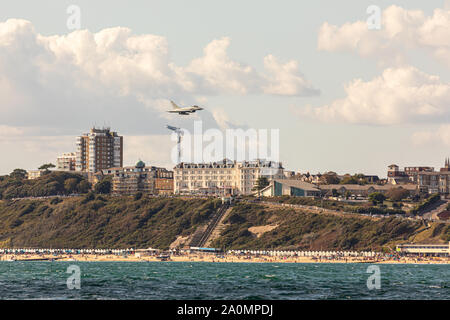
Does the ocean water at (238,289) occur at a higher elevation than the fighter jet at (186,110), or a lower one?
lower

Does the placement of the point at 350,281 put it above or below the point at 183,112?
below

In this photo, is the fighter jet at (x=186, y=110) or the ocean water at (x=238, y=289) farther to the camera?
the fighter jet at (x=186, y=110)

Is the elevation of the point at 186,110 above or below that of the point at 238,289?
above

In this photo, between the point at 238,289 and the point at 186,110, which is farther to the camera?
the point at 186,110

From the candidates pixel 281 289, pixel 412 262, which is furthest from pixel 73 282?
pixel 412 262

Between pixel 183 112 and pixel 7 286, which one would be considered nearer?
pixel 7 286

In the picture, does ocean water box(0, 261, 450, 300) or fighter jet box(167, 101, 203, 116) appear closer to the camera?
ocean water box(0, 261, 450, 300)

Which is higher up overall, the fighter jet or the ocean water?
the fighter jet
